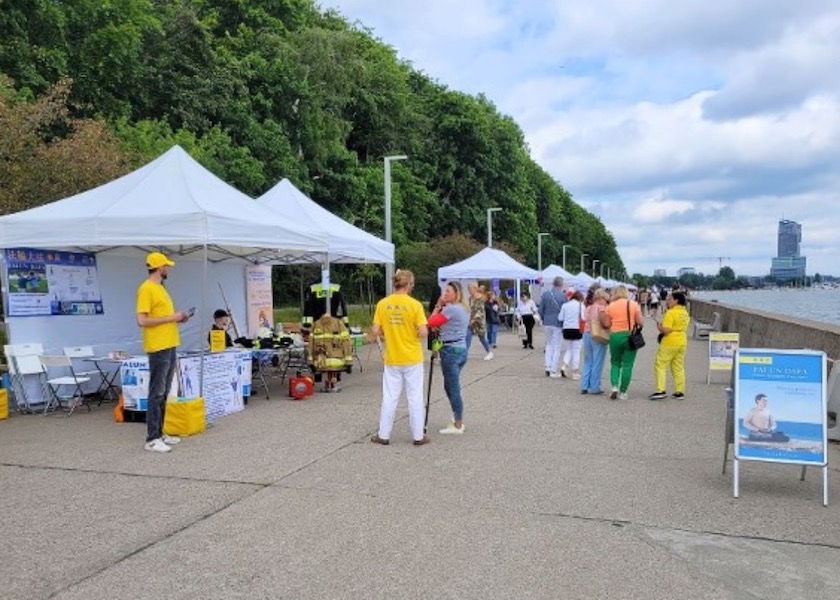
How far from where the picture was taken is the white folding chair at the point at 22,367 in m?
9.52

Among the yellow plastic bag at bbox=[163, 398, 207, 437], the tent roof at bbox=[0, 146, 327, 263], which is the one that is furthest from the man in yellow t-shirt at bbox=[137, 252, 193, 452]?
the tent roof at bbox=[0, 146, 327, 263]

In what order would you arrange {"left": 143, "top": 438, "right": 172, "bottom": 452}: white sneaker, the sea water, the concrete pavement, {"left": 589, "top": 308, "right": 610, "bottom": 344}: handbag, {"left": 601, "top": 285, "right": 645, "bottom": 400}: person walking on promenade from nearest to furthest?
1. the concrete pavement
2. {"left": 143, "top": 438, "right": 172, "bottom": 452}: white sneaker
3. {"left": 601, "top": 285, "right": 645, "bottom": 400}: person walking on promenade
4. {"left": 589, "top": 308, "right": 610, "bottom": 344}: handbag
5. the sea water

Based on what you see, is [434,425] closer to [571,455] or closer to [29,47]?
[571,455]

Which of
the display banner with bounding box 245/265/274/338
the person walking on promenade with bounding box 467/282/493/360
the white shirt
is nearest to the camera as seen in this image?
the white shirt

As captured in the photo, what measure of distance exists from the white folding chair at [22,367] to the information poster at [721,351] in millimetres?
10415

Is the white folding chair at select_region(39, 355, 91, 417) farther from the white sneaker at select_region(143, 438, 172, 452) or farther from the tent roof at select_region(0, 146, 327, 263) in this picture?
the white sneaker at select_region(143, 438, 172, 452)

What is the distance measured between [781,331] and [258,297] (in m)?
10.7

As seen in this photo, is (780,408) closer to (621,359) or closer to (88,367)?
(621,359)

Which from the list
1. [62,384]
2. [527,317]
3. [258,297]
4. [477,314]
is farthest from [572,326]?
[62,384]

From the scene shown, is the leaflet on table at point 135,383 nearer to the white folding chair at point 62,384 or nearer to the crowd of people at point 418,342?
the white folding chair at point 62,384

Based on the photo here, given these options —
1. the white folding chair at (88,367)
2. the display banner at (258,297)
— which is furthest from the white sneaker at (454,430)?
the display banner at (258,297)

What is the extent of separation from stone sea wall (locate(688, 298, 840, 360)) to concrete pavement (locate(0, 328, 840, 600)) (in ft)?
11.7

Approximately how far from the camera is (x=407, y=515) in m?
5.20

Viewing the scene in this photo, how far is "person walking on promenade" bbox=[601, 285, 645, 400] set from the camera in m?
10.5
